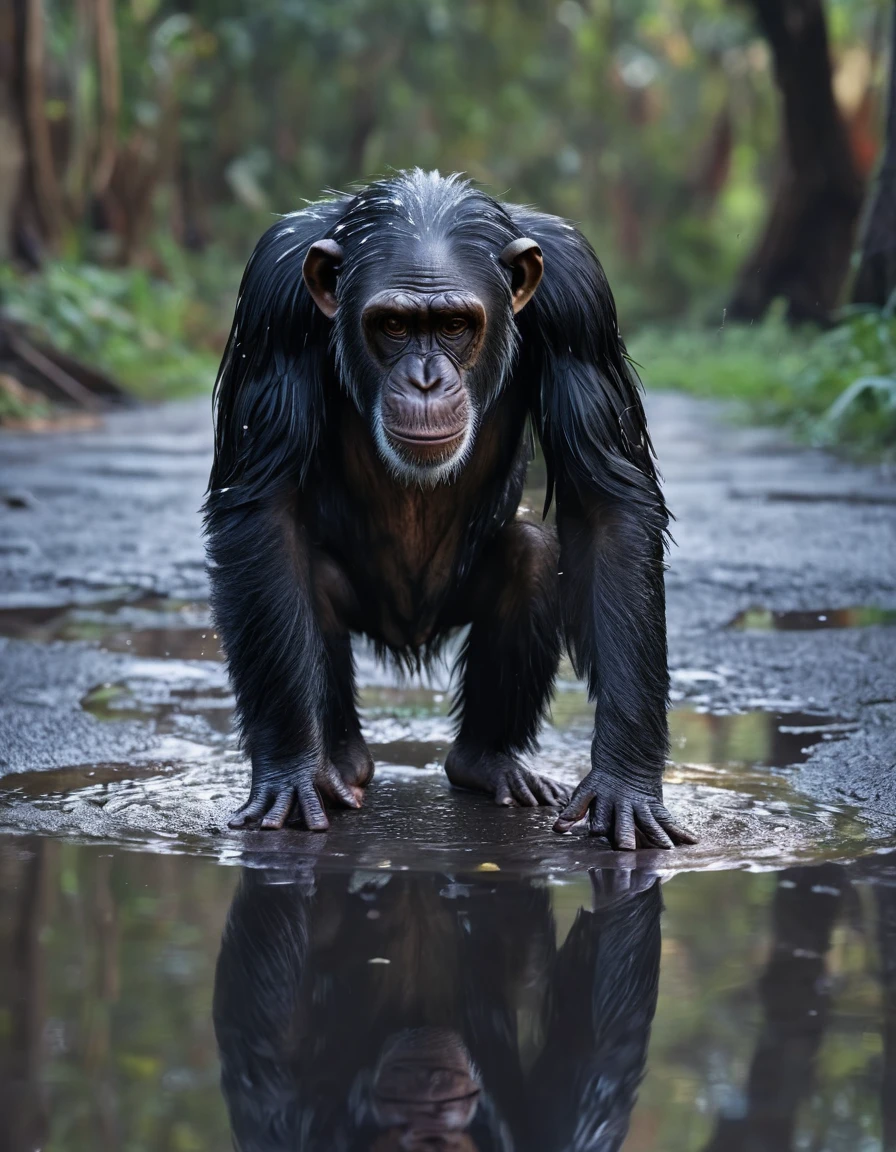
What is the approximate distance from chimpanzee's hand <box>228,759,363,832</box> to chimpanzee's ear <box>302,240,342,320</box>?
930 millimetres

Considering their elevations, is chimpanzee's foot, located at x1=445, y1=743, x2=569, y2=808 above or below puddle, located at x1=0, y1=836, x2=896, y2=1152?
above

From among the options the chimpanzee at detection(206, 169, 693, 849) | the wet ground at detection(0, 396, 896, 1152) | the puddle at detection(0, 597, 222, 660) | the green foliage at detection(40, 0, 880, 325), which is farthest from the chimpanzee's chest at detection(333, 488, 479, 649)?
the green foliage at detection(40, 0, 880, 325)

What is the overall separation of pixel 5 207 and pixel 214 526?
49.8ft

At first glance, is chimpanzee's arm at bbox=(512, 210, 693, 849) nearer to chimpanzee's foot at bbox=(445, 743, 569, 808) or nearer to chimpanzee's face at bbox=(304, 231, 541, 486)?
chimpanzee's face at bbox=(304, 231, 541, 486)

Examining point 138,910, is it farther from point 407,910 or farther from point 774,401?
point 774,401

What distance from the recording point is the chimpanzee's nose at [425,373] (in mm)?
3502

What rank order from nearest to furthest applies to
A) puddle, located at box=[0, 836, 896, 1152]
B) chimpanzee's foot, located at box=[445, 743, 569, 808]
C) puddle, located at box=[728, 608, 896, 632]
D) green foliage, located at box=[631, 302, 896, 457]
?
puddle, located at box=[0, 836, 896, 1152]
chimpanzee's foot, located at box=[445, 743, 569, 808]
puddle, located at box=[728, 608, 896, 632]
green foliage, located at box=[631, 302, 896, 457]

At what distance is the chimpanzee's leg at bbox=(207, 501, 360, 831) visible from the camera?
3.49 metres

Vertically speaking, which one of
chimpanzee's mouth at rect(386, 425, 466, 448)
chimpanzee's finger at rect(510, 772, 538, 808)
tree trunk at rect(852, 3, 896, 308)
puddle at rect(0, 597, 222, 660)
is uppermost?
tree trunk at rect(852, 3, 896, 308)

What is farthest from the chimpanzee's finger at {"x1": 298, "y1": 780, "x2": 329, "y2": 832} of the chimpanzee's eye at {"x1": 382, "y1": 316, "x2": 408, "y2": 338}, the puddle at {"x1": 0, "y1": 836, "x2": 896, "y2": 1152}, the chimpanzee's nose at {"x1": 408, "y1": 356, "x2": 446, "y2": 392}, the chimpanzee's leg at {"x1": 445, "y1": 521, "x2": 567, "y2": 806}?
the chimpanzee's eye at {"x1": 382, "y1": 316, "x2": 408, "y2": 338}

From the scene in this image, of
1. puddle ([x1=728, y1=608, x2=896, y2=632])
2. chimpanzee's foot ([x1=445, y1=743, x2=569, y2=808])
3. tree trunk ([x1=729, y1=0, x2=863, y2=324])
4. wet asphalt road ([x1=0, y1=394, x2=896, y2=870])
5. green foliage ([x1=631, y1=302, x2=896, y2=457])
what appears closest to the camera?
wet asphalt road ([x1=0, y1=394, x2=896, y2=870])

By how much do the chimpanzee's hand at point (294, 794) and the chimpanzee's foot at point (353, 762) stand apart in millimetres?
106

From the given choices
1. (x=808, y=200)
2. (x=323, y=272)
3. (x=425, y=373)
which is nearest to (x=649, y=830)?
(x=425, y=373)

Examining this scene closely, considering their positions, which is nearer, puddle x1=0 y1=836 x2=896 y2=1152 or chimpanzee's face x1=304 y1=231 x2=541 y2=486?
puddle x1=0 y1=836 x2=896 y2=1152
